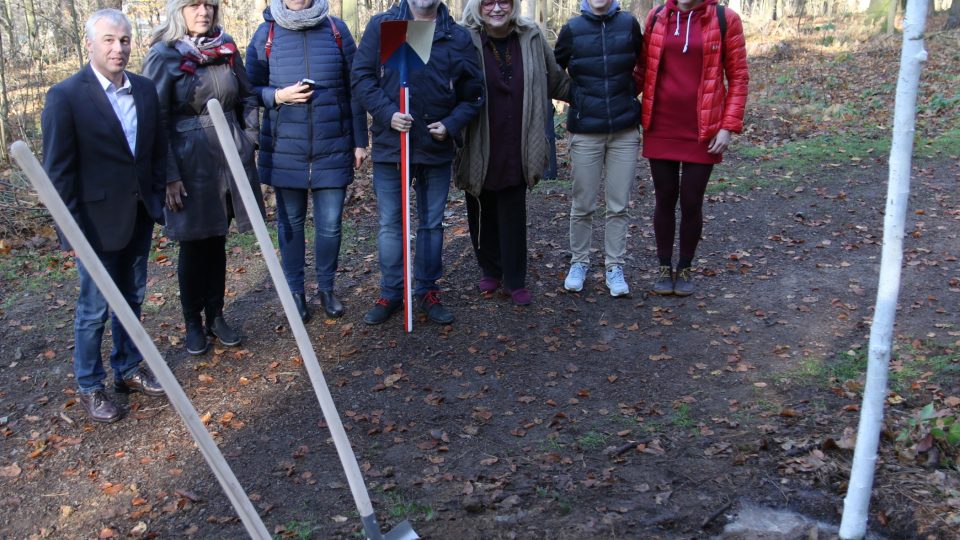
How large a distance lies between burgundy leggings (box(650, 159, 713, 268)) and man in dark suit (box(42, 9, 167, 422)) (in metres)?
3.35

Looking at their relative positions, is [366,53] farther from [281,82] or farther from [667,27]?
[667,27]

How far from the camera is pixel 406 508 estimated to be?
11.2ft

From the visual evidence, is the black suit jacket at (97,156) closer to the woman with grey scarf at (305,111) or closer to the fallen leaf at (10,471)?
the woman with grey scarf at (305,111)

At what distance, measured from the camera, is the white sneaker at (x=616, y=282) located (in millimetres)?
5754

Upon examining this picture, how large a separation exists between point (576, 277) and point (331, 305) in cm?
187

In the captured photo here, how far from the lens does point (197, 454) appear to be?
393cm

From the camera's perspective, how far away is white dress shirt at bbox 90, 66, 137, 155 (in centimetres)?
390

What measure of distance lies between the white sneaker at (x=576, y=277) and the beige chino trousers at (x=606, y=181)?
0.16ft

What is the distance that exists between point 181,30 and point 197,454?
239cm

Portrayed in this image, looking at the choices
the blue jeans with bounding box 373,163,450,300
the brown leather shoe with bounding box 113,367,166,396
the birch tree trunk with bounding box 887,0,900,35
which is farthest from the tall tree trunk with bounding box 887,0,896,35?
the brown leather shoe with bounding box 113,367,166,396

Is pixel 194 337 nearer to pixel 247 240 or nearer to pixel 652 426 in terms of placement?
pixel 247 240

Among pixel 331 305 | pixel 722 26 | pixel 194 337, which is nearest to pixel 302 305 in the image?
pixel 331 305

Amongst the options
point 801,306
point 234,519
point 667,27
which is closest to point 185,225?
point 234,519

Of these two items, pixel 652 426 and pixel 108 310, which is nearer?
pixel 652 426
